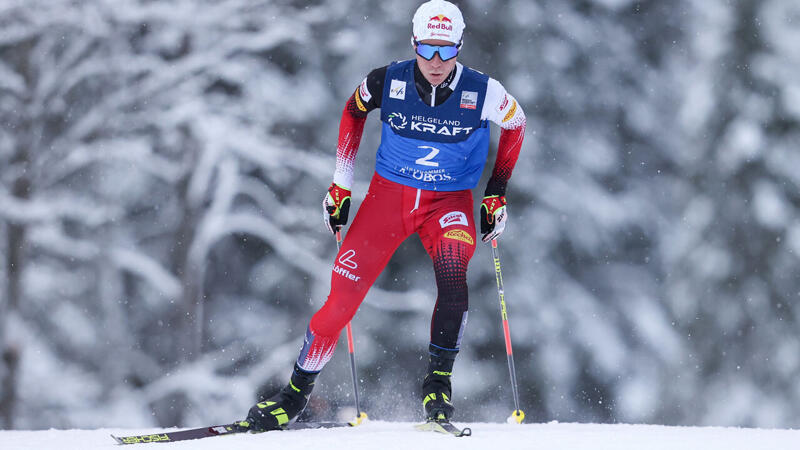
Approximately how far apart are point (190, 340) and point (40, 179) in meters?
1.76

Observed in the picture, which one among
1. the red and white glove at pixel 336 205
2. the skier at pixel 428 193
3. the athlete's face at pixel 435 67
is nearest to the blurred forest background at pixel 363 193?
the red and white glove at pixel 336 205

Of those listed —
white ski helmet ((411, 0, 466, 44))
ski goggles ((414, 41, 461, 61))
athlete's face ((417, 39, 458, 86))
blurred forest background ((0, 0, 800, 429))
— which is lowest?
blurred forest background ((0, 0, 800, 429))

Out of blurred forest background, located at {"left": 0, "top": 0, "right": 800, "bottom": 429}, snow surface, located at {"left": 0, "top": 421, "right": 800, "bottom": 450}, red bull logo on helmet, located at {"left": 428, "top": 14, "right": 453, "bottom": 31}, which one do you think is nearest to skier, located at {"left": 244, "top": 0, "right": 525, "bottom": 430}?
red bull logo on helmet, located at {"left": 428, "top": 14, "right": 453, "bottom": 31}

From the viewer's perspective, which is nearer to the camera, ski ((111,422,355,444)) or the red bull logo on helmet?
ski ((111,422,355,444))

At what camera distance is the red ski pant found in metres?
3.32

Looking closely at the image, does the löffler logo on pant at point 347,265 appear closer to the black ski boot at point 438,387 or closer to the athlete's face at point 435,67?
the black ski boot at point 438,387

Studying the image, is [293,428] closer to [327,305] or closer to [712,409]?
[327,305]

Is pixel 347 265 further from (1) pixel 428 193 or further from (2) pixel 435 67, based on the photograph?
(2) pixel 435 67

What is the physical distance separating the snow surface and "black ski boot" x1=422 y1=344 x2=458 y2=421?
0.41 feet

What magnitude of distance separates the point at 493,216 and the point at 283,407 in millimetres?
1245

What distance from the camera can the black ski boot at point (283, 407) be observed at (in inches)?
131

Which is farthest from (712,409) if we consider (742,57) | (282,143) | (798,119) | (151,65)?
(151,65)

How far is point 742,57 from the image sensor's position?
19.8 feet

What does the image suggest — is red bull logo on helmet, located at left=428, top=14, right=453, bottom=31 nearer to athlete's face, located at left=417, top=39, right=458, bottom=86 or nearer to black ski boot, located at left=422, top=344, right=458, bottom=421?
athlete's face, located at left=417, top=39, right=458, bottom=86
